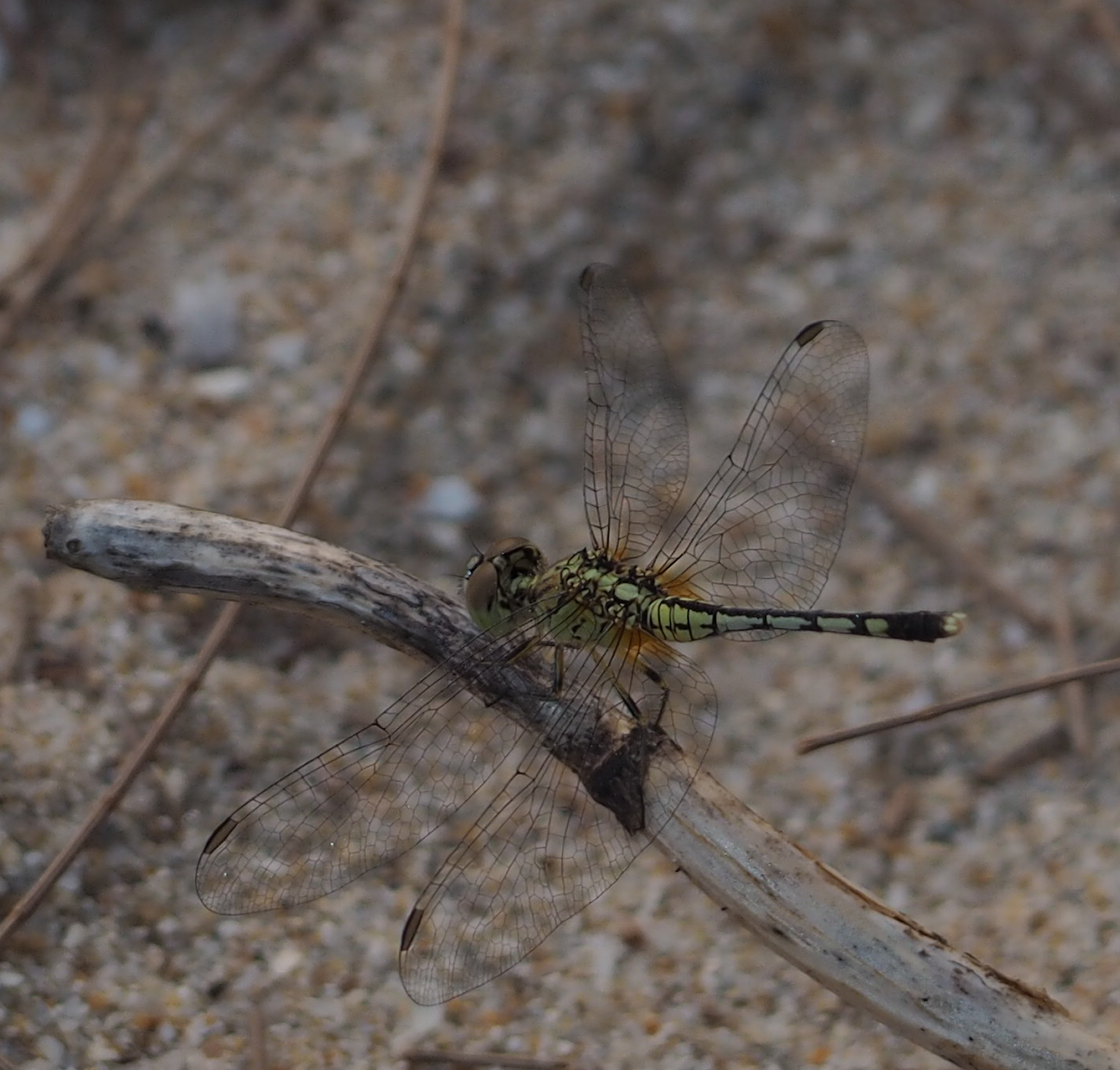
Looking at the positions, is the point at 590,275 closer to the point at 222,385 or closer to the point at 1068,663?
the point at 222,385

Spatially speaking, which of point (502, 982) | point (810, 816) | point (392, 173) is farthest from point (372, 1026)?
point (392, 173)

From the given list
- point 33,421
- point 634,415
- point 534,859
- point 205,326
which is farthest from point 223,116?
point 534,859

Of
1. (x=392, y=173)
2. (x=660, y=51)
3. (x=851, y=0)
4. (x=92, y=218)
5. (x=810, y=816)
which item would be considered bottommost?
(x=810, y=816)

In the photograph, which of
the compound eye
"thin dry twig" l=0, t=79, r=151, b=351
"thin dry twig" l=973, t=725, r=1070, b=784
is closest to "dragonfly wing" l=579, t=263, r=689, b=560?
the compound eye

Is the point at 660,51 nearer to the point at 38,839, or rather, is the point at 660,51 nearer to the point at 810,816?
the point at 810,816

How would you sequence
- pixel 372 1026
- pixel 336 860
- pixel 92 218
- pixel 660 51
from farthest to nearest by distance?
pixel 660 51, pixel 92 218, pixel 372 1026, pixel 336 860
